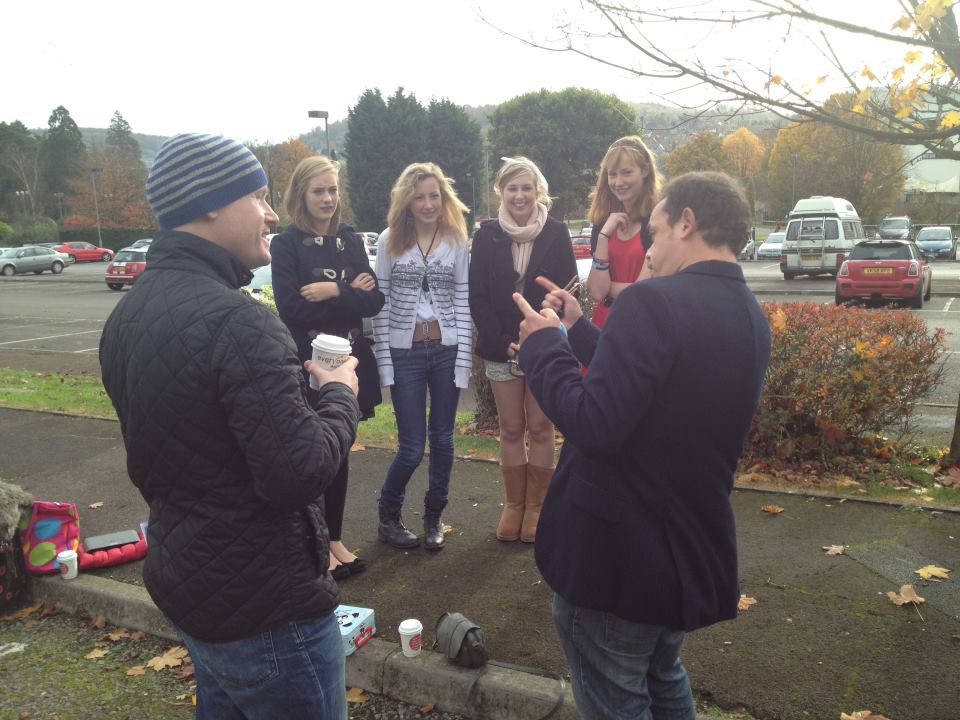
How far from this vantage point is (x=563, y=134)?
71938 millimetres

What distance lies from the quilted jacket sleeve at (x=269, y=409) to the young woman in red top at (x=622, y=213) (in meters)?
2.60

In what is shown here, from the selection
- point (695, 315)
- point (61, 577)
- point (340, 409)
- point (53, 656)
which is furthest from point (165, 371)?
point (61, 577)

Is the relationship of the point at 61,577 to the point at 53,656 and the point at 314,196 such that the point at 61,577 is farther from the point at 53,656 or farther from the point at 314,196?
the point at 314,196

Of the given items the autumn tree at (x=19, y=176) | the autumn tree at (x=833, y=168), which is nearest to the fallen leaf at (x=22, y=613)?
the autumn tree at (x=833, y=168)

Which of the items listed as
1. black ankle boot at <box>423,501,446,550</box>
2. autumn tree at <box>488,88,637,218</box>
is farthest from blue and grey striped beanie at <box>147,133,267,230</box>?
autumn tree at <box>488,88,637,218</box>

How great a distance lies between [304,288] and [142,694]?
6.47 ft

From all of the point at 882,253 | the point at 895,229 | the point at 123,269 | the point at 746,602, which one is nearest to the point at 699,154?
the point at 895,229

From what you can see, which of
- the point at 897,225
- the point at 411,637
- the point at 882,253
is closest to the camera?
the point at 411,637

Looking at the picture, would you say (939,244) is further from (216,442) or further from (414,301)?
(216,442)

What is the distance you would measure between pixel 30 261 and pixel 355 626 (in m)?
43.3

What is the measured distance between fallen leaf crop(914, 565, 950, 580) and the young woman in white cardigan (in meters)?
2.48

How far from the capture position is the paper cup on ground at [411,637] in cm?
320

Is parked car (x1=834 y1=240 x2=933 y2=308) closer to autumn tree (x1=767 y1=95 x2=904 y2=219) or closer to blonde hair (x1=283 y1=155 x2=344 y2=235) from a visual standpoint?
blonde hair (x1=283 y1=155 x2=344 y2=235)

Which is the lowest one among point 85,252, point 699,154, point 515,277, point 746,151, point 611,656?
point 611,656
